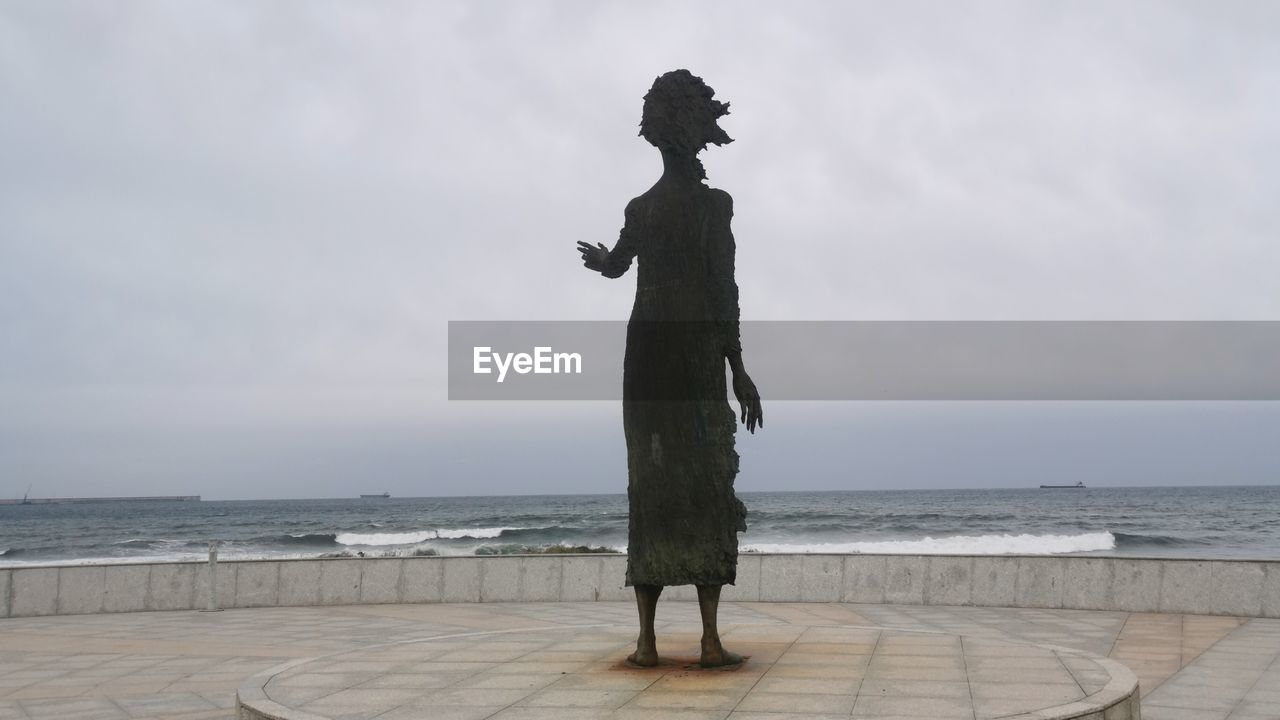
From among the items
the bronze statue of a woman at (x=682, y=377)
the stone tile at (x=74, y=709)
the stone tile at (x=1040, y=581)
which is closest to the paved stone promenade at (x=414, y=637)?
the stone tile at (x=74, y=709)

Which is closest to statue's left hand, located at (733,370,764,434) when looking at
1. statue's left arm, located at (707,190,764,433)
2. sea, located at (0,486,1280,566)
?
statue's left arm, located at (707,190,764,433)

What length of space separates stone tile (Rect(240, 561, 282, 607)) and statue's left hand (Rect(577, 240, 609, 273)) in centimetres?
794

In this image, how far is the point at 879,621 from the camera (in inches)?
435

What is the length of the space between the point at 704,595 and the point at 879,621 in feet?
17.6

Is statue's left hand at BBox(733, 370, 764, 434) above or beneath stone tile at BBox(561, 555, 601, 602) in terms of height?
above

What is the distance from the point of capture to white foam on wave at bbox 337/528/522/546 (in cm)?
4809

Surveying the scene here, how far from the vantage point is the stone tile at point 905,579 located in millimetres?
12680

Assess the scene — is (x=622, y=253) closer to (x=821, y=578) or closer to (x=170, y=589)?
(x=821, y=578)

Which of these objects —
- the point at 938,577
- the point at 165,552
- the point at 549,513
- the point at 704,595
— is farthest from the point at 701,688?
the point at 549,513

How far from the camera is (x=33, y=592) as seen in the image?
1240 centimetres

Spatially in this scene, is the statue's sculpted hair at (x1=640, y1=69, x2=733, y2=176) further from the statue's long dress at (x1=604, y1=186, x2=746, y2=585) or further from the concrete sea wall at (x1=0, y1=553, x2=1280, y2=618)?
the concrete sea wall at (x1=0, y1=553, x2=1280, y2=618)

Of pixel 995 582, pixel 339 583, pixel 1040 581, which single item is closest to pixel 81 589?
pixel 339 583

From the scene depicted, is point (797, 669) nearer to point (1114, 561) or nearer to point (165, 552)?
point (1114, 561)

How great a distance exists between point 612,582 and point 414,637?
346cm
